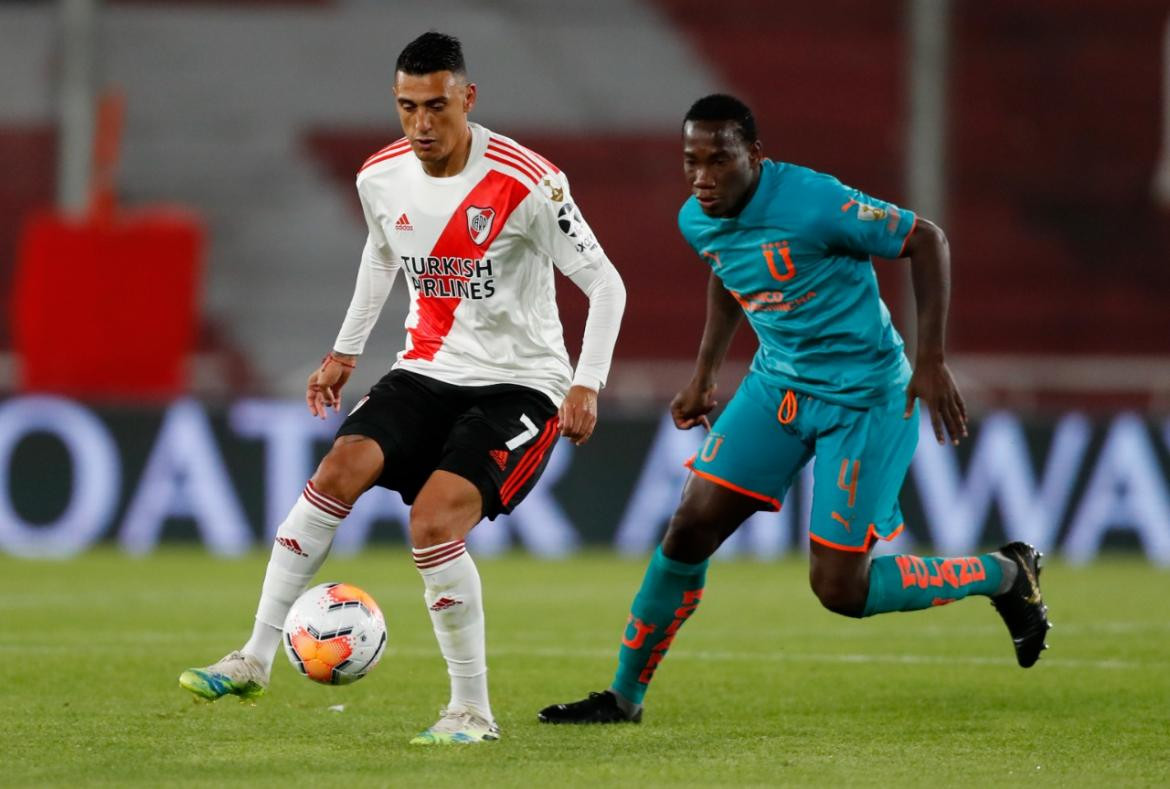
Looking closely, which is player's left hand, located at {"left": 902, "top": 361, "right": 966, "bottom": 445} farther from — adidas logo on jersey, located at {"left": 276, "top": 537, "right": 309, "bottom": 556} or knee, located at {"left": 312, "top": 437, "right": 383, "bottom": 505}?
adidas logo on jersey, located at {"left": 276, "top": 537, "right": 309, "bottom": 556}

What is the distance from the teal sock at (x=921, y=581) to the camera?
582cm

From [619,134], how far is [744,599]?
11.8m

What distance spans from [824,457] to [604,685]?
4.39 ft

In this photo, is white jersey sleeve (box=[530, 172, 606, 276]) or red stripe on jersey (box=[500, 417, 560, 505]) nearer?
red stripe on jersey (box=[500, 417, 560, 505])

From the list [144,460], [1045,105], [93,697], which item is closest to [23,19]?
[144,460]

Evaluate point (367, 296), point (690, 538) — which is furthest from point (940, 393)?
point (367, 296)

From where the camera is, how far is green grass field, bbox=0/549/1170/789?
490 cm

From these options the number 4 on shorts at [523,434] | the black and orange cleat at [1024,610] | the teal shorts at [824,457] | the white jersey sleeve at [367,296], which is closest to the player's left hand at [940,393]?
the teal shorts at [824,457]

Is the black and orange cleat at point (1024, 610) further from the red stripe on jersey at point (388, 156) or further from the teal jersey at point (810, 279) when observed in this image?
the red stripe on jersey at point (388, 156)

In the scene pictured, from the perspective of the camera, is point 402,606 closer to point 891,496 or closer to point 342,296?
point 891,496

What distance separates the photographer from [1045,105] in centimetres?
2142

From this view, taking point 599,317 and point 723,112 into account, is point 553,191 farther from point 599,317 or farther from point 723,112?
point 723,112

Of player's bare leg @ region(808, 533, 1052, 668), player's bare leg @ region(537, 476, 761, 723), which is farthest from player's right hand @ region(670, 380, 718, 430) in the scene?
player's bare leg @ region(808, 533, 1052, 668)

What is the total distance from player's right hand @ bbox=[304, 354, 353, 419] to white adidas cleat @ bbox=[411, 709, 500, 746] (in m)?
1.08
